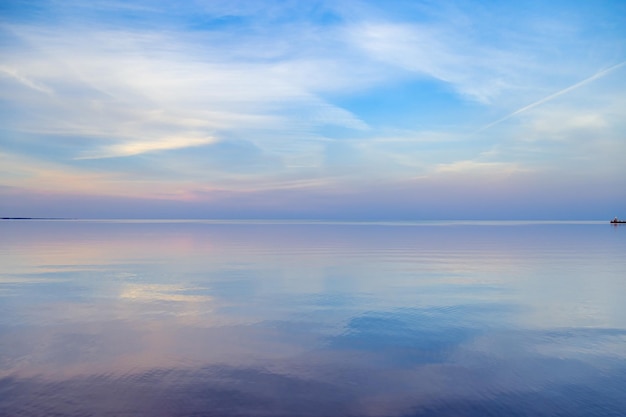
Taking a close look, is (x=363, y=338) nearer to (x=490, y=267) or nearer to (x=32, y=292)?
(x=32, y=292)

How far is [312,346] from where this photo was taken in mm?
13586

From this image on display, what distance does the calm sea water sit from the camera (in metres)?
9.64

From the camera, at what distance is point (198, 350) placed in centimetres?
1316

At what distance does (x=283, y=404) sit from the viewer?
944 cm

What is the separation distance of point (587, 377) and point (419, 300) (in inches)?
379

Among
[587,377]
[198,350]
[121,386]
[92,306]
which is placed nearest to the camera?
[121,386]

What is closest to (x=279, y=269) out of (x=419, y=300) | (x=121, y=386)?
(x=419, y=300)

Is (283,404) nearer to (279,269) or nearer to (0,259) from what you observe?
(279,269)

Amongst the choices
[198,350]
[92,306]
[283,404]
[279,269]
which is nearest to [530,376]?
[283,404]

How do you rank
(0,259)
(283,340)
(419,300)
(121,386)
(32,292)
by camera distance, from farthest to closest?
1. (0,259)
2. (32,292)
3. (419,300)
4. (283,340)
5. (121,386)

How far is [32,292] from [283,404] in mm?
18615

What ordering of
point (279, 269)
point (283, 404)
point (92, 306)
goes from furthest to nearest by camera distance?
point (279, 269)
point (92, 306)
point (283, 404)

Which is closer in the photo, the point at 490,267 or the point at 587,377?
the point at 587,377

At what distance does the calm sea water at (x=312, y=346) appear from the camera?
964 cm
